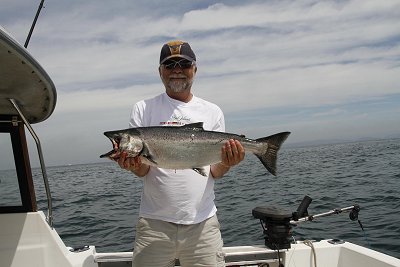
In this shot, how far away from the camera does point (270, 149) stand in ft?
16.8

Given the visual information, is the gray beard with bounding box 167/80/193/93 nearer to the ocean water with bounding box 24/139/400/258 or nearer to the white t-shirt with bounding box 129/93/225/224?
the white t-shirt with bounding box 129/93/225/224

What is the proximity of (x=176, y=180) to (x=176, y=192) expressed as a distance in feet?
0.47

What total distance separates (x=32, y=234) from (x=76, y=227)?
856 cm

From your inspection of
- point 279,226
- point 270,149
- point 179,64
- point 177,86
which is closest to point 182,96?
point 177,86

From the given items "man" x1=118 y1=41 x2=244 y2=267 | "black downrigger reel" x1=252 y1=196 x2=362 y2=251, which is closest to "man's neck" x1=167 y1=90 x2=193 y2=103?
"man" x1=118 y1=41 x2=244 y2=267

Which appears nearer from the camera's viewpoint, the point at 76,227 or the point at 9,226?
the point at 9,226

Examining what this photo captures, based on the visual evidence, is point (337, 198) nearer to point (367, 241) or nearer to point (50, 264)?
point (367, 241)

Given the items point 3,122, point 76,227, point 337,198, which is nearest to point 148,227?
point 3,122

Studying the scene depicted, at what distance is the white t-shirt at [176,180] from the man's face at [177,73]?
0.20 m

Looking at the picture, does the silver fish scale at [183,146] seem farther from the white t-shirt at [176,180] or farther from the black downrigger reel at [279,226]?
the black downrigger reel at [279,226]

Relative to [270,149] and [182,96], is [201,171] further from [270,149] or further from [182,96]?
[270,149]

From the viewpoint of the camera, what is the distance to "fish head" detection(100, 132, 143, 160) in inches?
170

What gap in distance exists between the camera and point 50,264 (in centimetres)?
575

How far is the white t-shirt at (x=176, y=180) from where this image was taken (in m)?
4.32
